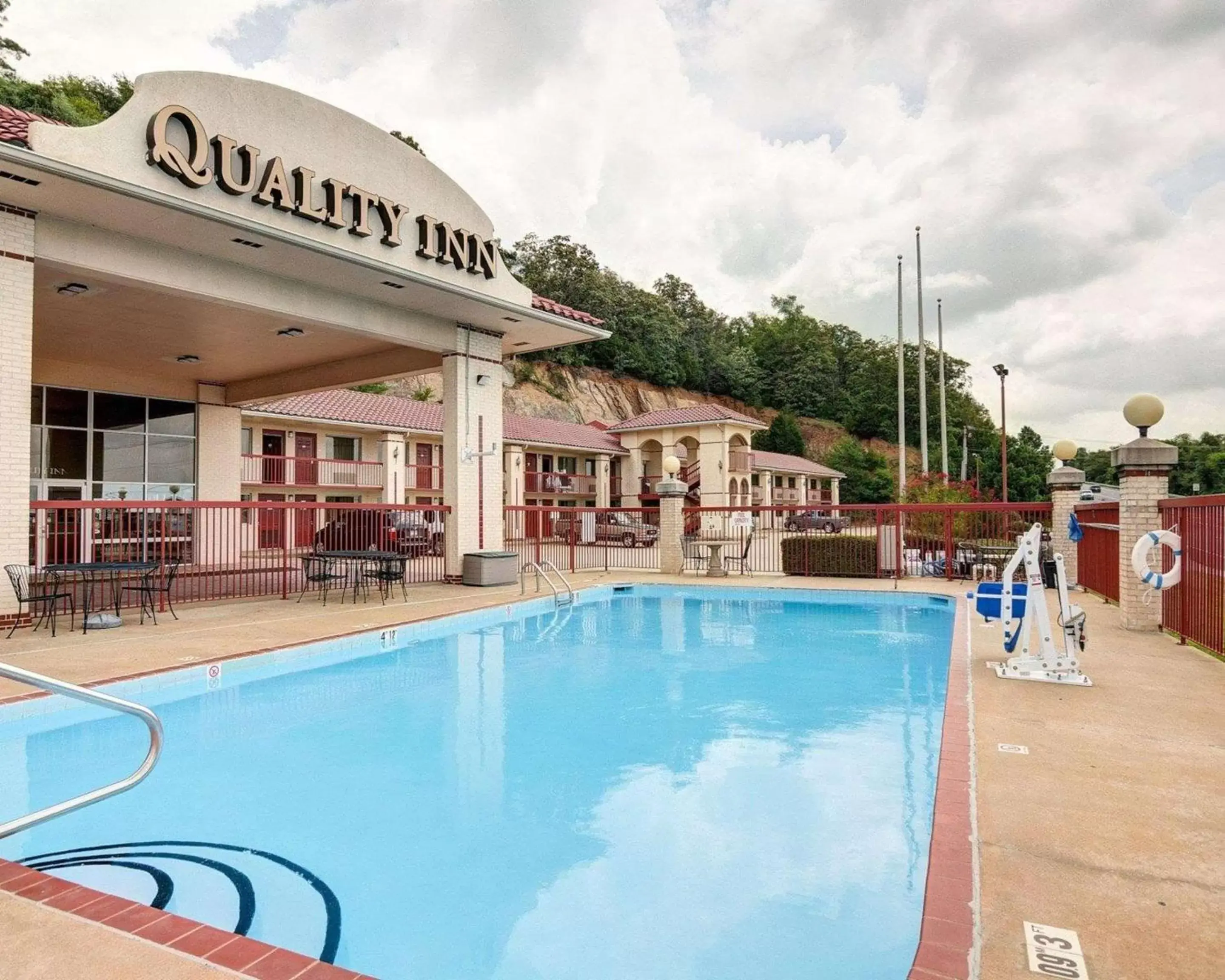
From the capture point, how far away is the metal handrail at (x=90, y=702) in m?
2.61

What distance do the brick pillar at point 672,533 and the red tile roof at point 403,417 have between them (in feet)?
26.3

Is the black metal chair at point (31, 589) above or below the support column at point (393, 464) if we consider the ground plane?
below

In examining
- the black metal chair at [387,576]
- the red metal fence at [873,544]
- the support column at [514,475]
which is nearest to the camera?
the black metal chair at [387,576]

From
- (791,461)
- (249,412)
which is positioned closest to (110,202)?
(249,412)

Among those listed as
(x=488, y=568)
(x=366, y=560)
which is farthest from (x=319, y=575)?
(x=488, y=568)

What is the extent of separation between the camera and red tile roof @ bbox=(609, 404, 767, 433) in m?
36.4

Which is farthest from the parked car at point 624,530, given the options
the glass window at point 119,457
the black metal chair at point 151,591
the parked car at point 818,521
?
the black metal chair at point 151,591

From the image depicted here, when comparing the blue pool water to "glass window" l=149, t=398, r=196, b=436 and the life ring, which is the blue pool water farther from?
"glass window" l=149, t=398, r=196, b=436

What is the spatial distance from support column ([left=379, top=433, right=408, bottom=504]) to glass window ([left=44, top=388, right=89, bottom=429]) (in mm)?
11347

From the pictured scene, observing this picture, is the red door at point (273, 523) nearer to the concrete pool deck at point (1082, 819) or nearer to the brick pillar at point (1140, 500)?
the concrete pool deck at point (1082, 819)

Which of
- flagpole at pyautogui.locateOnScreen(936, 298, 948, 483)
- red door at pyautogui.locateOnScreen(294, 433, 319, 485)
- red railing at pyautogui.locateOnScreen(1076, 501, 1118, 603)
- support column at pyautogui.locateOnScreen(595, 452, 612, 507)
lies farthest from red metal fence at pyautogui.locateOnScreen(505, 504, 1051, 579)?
flagpole at pyautogui.locateOnScreen(936, 298, 948, 483)

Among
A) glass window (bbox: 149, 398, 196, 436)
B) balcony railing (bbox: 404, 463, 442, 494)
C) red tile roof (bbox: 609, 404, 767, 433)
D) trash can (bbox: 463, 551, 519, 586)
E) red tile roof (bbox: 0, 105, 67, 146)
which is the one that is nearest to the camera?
red tile roof (bbox: 0, 105, 67, 146)

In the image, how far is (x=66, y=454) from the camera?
15242 mm

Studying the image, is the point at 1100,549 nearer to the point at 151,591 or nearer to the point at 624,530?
the point at 151,591
